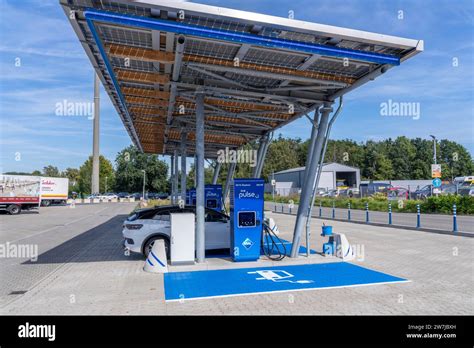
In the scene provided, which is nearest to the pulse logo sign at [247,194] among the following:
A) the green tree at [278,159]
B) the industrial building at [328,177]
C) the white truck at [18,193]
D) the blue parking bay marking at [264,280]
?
the blue parking bay marking at [264,280]

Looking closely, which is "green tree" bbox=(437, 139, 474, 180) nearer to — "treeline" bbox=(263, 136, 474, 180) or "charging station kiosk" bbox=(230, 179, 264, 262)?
"treeline" bbox=(263, 136, 474, 180)

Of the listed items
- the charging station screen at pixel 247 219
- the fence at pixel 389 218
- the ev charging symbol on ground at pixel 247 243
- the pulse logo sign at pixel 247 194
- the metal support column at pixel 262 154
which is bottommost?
the fence at pixel 389 218

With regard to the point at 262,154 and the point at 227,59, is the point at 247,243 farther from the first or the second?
the point at 262,154

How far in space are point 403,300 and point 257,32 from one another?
529 cm

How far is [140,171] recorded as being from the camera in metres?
75.6

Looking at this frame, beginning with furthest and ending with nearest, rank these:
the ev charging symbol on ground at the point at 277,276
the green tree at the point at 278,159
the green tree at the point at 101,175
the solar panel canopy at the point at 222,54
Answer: the green tree at the point at 278,159
the green tree at the point at 101,175
the ev charging symbol on ground at the point at 277,276
the solar panel canopy at the point at 222,54

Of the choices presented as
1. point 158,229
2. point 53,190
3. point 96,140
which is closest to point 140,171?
point 96,140

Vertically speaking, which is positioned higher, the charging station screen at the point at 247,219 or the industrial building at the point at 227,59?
the industrial building at the point at 227,59

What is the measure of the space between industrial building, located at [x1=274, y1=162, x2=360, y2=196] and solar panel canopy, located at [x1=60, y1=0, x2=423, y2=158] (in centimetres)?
5107

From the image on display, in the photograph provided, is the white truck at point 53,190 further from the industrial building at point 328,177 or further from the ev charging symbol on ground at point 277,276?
the ev charging symbol on ground at point 277,276

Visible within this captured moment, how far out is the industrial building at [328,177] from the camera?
62.6 meters

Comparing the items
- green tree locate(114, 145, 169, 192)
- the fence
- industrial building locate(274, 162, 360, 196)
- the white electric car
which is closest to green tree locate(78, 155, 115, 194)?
green tree locate(114, 145, 169, 192)

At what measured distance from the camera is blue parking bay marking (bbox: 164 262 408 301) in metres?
7.01
